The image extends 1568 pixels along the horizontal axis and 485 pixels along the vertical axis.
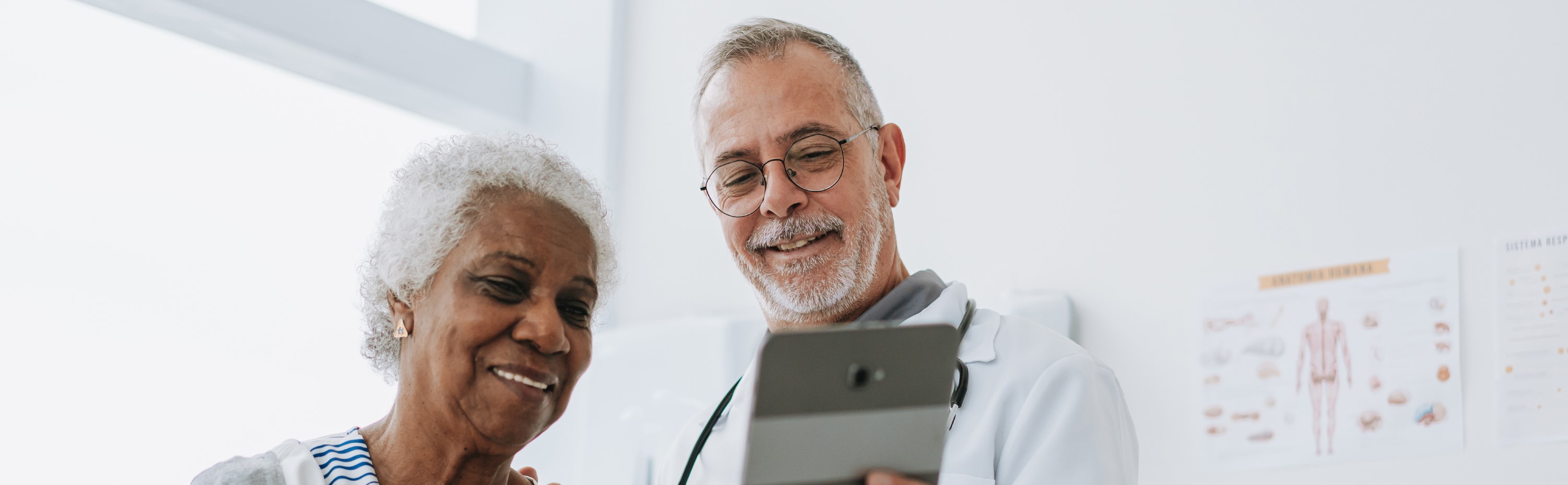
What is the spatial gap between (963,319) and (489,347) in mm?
599

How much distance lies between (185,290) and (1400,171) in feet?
7.26

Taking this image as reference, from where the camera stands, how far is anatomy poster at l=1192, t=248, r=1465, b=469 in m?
1.68

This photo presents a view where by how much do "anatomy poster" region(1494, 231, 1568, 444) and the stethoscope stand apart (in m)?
0.82

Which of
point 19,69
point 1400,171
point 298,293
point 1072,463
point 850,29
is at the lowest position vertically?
point 1072,463

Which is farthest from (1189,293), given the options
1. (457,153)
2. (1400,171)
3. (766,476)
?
(766,476)

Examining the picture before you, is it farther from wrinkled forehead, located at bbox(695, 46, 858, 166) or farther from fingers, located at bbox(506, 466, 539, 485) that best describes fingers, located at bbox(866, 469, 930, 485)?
wrinkled forehead, located at bbox(695, 46, 858, 166)

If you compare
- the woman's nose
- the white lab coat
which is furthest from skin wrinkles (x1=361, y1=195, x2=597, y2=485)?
Result: the white lab coat

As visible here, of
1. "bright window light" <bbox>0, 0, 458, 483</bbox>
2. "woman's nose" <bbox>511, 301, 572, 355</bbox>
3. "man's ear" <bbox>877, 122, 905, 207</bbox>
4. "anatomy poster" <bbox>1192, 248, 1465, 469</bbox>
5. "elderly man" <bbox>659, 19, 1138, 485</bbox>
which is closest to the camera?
"woman's nose" <bbox>511, 301, 572, 355</bbox>

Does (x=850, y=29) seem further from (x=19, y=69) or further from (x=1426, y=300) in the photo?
(x=19, y=69)

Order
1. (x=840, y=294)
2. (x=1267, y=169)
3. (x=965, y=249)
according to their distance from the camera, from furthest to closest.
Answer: (x=965, y=249), (x=1267, y=169), (x=840, y=294)

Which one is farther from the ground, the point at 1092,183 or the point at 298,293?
the point at 1092,183

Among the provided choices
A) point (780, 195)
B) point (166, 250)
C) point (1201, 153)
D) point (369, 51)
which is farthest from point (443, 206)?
point (369, 51)

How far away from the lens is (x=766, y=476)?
0.69m

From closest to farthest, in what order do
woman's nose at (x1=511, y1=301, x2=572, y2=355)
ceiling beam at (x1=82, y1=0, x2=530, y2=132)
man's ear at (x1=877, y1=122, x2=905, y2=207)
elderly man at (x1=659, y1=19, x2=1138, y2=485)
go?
woman's nose at (x1=511, y1=301, x2=572, y2=355)
elderly man at (x1=659, y1=19, x2=1138, y2=485)
man's ear at (x1=877, y1=122, x2=905, y2=207)
ceiling beam at (x1=82, y1=0, x2=530, y2=132)
